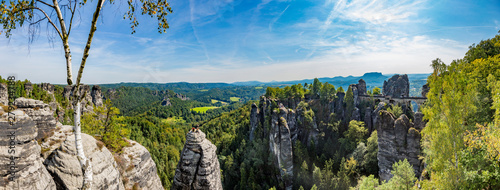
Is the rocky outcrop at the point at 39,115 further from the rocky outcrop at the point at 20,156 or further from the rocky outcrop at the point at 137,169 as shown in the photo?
the rocky outcrop at the point at 20,156

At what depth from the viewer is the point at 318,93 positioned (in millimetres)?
52875

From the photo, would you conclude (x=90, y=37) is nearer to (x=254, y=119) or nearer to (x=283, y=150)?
(x=283, y=150)

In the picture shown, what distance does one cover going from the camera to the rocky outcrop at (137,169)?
578 inches

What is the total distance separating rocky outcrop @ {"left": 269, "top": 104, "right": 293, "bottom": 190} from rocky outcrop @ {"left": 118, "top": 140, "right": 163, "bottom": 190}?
86.7 ft

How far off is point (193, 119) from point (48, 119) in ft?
508

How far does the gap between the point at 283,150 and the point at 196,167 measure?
24.8 m

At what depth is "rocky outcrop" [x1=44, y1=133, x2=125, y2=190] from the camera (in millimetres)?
10273

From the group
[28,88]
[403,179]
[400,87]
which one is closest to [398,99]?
[400,87]

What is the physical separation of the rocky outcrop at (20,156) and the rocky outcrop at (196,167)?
9.36m

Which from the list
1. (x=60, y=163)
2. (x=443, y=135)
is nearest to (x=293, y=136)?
(x=443, y=135)

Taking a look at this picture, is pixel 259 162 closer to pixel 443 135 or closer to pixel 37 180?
pixel 443 135

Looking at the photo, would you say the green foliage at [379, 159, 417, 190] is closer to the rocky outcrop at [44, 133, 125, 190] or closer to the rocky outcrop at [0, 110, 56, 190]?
the rocky outcrop at [44, 133, 125, 190]

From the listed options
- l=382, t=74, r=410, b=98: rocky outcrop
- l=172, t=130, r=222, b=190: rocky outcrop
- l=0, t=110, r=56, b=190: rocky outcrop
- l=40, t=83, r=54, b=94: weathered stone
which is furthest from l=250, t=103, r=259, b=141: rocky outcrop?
l=40, t=83, r=54, b=94: weathered stone

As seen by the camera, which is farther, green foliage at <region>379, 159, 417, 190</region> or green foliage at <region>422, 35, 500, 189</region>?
green foliage at <region>379, 159, 417, 190</region>
